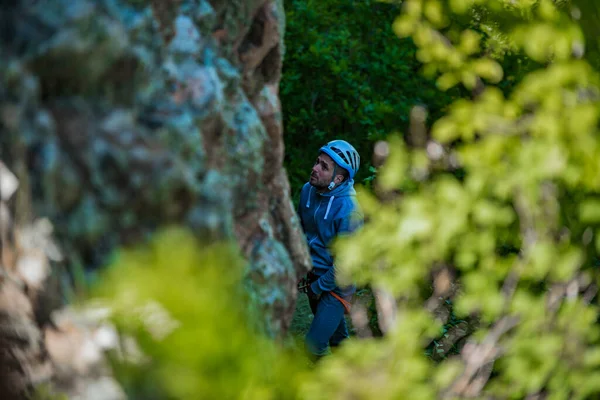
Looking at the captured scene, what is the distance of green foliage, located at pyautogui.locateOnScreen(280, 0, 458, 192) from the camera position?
821 centimetres

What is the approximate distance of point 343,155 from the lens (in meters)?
5.41

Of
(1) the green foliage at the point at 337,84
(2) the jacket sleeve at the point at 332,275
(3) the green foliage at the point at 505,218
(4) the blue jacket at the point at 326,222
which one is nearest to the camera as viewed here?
(3) the green foliage at the point at 505,218

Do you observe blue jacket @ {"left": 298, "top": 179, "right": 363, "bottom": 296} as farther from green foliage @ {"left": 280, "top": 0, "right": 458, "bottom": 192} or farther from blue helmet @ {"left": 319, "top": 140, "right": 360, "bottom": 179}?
green foliage @ {"left": 280, "top": 0, "right": 458, "bottom": 192}

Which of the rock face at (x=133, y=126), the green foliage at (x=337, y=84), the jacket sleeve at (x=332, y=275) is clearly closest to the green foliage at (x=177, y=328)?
the rock face at (x=133, y=126)

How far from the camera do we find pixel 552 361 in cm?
266

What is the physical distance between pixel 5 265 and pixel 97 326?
37cm

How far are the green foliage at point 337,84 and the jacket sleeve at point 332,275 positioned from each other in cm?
286

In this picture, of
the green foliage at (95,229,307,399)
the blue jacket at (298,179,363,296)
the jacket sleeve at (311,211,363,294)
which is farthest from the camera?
the blue jacket at (298,179,363,296)

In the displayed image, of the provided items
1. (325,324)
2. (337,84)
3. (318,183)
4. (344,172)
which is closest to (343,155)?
(344,172)

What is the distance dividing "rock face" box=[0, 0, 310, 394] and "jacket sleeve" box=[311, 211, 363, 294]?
199cm

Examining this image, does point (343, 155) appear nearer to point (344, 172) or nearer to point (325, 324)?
point (344, 172)

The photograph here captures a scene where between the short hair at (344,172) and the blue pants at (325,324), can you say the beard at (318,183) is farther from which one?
the blue pants at (325,324)

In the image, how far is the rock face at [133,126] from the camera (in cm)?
245

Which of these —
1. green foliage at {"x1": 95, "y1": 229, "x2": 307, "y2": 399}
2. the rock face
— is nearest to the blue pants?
the rock face
